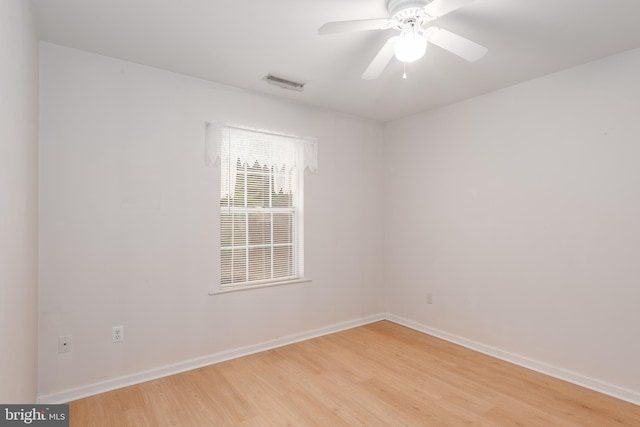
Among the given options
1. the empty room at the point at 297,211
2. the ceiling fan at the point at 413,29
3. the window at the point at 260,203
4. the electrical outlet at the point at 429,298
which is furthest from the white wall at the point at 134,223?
the ceiling fan at the point at 413,29

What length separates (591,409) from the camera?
2.33m

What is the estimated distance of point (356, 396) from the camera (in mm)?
2494

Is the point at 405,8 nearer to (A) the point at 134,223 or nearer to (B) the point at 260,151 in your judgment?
(B) the point at 260,151

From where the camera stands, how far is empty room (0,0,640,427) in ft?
6.82

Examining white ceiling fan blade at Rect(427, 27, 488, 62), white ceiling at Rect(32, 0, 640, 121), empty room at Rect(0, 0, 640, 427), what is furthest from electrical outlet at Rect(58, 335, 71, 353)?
white ceiling fan blade at Rect(427, 27, 488, 62)

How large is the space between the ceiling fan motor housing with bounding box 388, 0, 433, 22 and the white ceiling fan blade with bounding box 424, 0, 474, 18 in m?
0.05

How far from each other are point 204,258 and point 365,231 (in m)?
2.00

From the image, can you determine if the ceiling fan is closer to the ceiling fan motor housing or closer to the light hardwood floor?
the ceiling fan motor housing

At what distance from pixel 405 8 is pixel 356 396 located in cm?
253

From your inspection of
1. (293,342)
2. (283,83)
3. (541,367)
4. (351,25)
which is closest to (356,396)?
(293,342)

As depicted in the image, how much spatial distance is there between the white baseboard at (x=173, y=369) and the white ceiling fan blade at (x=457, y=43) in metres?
2.92

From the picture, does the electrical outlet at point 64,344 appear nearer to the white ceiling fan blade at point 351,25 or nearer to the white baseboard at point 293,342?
the white baseboard at point 293,342

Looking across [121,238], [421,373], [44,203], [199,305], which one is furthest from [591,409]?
[44,203]

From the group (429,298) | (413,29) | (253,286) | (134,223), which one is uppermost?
(413,29)
